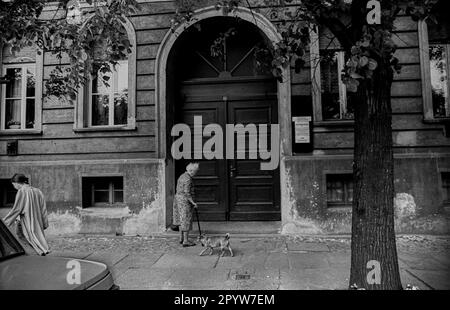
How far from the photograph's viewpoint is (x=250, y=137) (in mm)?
10180

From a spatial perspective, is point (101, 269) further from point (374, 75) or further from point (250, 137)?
point (250, 137)

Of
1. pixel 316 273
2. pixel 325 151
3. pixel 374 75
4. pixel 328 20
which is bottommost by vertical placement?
pixel 316 273

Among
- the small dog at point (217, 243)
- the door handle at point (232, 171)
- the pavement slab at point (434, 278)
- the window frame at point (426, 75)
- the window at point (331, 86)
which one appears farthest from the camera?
the door handle at point (232, 171)

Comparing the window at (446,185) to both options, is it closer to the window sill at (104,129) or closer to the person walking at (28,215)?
the window sill at (104,129)

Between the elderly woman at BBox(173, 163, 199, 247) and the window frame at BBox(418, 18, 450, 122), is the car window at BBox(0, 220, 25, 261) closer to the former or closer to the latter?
the elderly woman at BBox(173, 163, 199, 247)

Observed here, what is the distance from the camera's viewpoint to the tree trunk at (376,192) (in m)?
4.72

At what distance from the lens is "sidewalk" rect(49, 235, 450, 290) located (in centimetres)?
577

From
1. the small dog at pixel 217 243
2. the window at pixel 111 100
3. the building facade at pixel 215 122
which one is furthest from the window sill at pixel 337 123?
the window at pixel 111 100

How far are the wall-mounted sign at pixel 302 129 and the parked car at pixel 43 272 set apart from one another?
674 cm

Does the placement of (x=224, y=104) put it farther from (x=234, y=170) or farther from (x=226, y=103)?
(x=234, y=170)

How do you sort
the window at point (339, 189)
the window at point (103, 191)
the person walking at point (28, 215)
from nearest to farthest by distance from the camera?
the person walking at point (28, 215) → the window at point (339, 189) → the window at point (103, 191)

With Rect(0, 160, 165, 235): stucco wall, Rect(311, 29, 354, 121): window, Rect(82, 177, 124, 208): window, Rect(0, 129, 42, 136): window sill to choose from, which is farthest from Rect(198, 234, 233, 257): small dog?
Rect(0, 129, 42, 136): window sill
